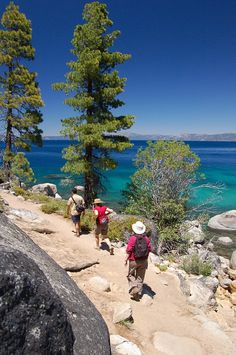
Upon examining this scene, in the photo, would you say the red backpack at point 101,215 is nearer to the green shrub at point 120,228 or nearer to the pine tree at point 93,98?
the green shrub at point 120,228

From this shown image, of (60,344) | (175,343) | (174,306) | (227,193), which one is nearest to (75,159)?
(174,306)

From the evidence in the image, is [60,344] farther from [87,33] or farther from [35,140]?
[35,140]

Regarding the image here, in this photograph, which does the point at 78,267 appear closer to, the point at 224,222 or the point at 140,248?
the point at 140,248

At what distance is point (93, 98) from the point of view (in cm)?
2159

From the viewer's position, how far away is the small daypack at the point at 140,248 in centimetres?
971

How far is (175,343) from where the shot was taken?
8.07m

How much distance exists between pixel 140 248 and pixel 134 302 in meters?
1.67

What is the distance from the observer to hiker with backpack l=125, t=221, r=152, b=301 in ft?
32.0

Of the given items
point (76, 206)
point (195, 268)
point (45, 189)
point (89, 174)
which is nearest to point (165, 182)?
point (89, 174)

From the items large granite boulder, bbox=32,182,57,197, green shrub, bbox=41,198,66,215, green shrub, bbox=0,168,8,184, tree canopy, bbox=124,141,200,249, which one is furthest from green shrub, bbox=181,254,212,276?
large granite boulder, bbox=32,182,57,197

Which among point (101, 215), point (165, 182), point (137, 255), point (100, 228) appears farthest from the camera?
point (165, 182)

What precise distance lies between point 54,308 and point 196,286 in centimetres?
951

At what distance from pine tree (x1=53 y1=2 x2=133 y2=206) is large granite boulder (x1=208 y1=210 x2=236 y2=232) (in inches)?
558

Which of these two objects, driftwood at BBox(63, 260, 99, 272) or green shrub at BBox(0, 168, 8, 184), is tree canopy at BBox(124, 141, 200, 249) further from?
driftwood at BBox(63, 260, 99, 272)
